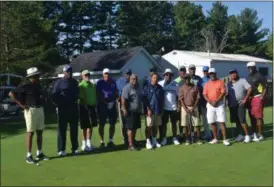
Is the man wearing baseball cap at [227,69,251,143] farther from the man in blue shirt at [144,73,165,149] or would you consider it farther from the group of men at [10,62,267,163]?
the man in blue shirt at [144,73,165,149]

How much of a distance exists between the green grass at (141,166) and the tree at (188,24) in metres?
47.8

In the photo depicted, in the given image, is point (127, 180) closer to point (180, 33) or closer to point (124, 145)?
point (124, 145)

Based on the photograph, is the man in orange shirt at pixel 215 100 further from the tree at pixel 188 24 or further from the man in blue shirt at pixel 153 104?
the tree at pixel 188 24

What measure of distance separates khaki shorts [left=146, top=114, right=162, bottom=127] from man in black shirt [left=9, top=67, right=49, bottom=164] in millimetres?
3206

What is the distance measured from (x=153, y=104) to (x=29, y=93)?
404 cm

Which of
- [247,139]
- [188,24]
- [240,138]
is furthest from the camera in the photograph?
[188,24]

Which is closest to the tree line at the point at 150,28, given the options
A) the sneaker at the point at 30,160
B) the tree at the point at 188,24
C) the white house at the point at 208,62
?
the tree at the point at 188,24

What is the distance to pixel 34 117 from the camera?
24.3 feet

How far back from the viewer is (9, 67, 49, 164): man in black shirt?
6605 millimetres

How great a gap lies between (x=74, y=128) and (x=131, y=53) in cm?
2560

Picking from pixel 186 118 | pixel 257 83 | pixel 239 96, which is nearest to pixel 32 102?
pixel 186 118

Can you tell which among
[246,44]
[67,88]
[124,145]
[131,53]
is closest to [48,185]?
[67,88]

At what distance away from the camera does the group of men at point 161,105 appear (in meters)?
9.48

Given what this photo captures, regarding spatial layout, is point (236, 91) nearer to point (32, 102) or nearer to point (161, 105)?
point (161, 105)
